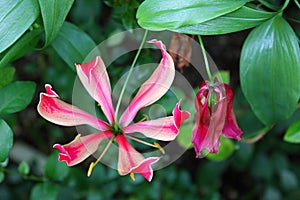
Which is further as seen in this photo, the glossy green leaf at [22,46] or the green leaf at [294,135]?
the green leaf at [294,135]

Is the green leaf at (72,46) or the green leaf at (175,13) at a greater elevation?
the green leaf at (175,13)

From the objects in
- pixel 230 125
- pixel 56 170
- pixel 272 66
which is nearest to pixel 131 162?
pixel 230 125

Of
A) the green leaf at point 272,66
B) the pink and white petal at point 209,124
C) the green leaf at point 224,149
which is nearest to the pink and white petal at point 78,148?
the pink and white petal at point 209,124

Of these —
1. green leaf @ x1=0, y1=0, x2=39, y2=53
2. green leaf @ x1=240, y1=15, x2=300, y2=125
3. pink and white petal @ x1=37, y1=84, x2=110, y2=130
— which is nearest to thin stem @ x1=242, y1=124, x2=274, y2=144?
green leaf @ x1=240, y1=15, x2=300, y2=125

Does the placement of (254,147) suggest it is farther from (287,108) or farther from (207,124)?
(207,124)

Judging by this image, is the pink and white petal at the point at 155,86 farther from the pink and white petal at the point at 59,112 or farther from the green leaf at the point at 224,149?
the green leaf at the point at 224,149

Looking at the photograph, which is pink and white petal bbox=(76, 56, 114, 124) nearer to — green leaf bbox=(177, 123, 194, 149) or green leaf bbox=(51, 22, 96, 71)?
green leaf bbox=(51, 22, 96, 71)

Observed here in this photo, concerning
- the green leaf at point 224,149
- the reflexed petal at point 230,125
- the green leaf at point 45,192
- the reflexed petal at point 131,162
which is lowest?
the green leaf at point 224,149
